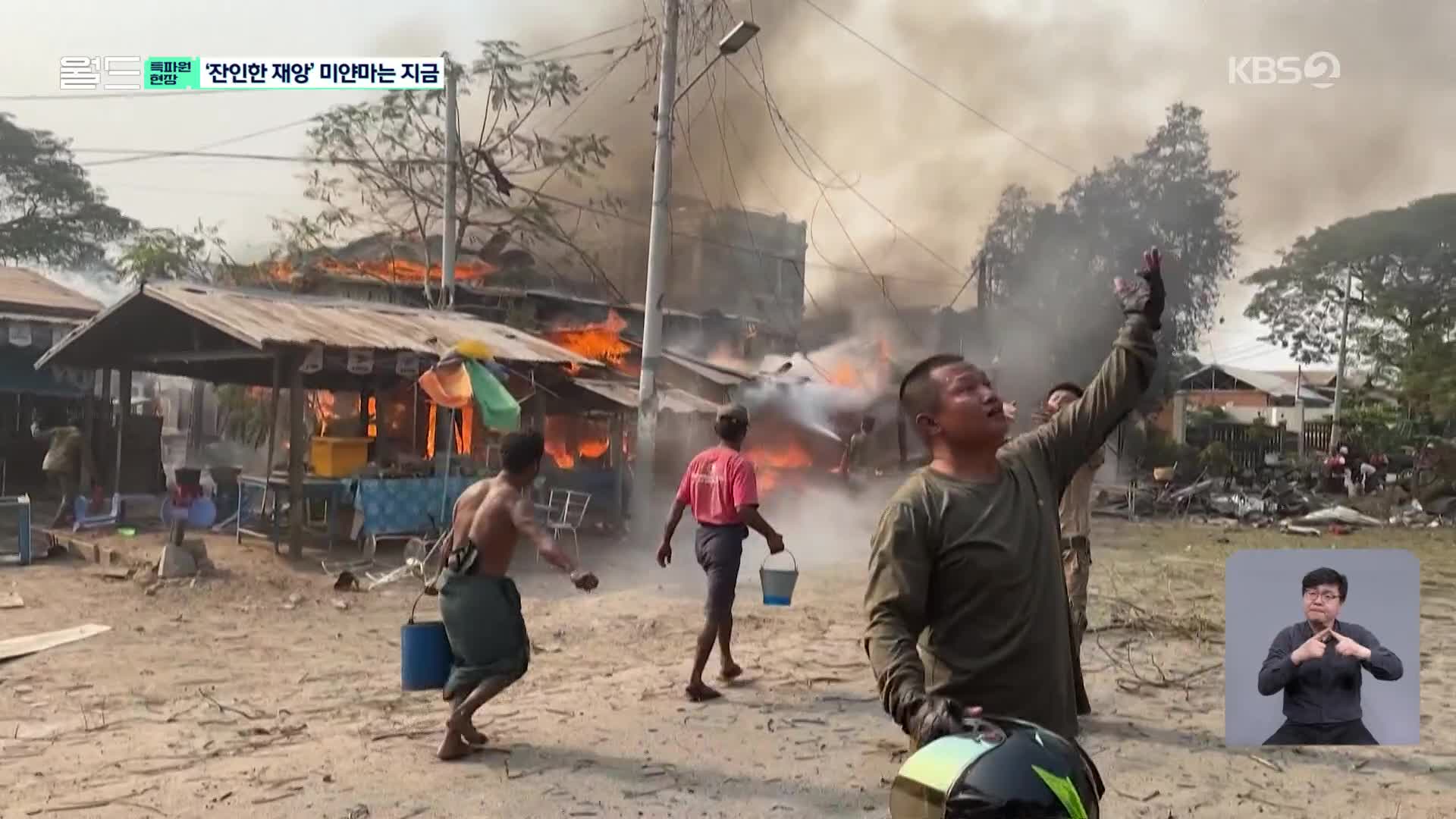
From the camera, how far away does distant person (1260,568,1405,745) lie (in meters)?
4.47

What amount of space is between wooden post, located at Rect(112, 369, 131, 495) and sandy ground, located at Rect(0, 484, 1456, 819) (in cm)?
384

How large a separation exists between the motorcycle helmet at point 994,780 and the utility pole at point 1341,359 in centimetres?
875

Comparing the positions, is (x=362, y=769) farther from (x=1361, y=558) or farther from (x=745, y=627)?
(x=1361, y=558)

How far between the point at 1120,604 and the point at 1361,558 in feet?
13.3

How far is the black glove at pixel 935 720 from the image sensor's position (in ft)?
5.93

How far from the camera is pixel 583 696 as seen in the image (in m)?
5.60

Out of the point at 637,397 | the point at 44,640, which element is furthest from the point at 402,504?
the point at 44,640

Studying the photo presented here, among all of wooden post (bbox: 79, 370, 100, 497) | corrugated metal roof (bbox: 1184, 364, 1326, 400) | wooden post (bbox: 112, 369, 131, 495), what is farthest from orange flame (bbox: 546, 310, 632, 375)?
corrugated metal roof (bbox: 1184, 364, 1326, 400)

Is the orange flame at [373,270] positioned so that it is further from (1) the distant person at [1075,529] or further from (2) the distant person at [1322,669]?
(2) the distant person at [1322,669]

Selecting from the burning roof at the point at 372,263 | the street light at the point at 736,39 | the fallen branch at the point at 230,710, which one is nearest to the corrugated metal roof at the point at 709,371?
the street light at the point at 736,39

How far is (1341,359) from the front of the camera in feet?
29.7

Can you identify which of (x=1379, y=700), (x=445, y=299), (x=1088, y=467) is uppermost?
(x=445, y=299)

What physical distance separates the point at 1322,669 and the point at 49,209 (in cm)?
1281

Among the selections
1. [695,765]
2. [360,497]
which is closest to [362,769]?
[695,765]
